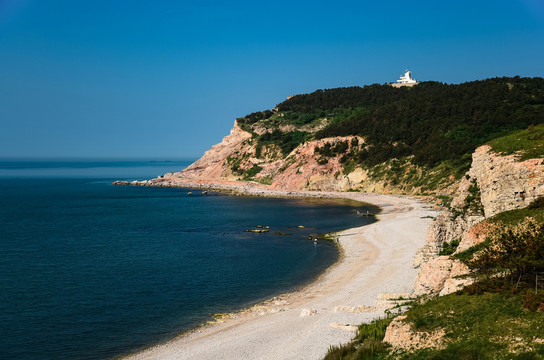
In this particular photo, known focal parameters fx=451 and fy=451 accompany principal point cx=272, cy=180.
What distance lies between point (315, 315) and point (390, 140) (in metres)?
89.2

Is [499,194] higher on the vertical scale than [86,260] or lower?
higher

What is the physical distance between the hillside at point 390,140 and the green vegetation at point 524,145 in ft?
170

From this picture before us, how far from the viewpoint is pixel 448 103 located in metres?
114

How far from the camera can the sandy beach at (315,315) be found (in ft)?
77.6

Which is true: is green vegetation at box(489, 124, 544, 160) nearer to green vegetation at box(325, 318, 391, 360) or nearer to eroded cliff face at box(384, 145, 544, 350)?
eroded cliff face at box(384, 145, 544, 350)

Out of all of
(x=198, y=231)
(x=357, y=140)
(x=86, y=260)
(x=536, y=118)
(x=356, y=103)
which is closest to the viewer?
(x=86, y=260)

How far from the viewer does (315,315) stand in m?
28.2

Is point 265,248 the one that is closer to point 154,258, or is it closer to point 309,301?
point 154,258

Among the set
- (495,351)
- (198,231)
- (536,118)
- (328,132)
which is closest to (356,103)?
(328,132)

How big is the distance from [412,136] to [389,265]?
73.3 metres

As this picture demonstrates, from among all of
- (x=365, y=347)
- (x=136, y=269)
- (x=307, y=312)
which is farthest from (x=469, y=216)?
(x=136, y=269)

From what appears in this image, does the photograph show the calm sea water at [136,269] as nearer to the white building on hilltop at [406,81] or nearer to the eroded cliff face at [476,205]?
the eroded cliff face at [476,205]

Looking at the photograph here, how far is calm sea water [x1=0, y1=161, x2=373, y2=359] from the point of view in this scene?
28.2 m

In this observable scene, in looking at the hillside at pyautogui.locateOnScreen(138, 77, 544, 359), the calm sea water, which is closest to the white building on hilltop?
the hillside at pyautogui.locateOnScreen(138, 77, 544, 359)
